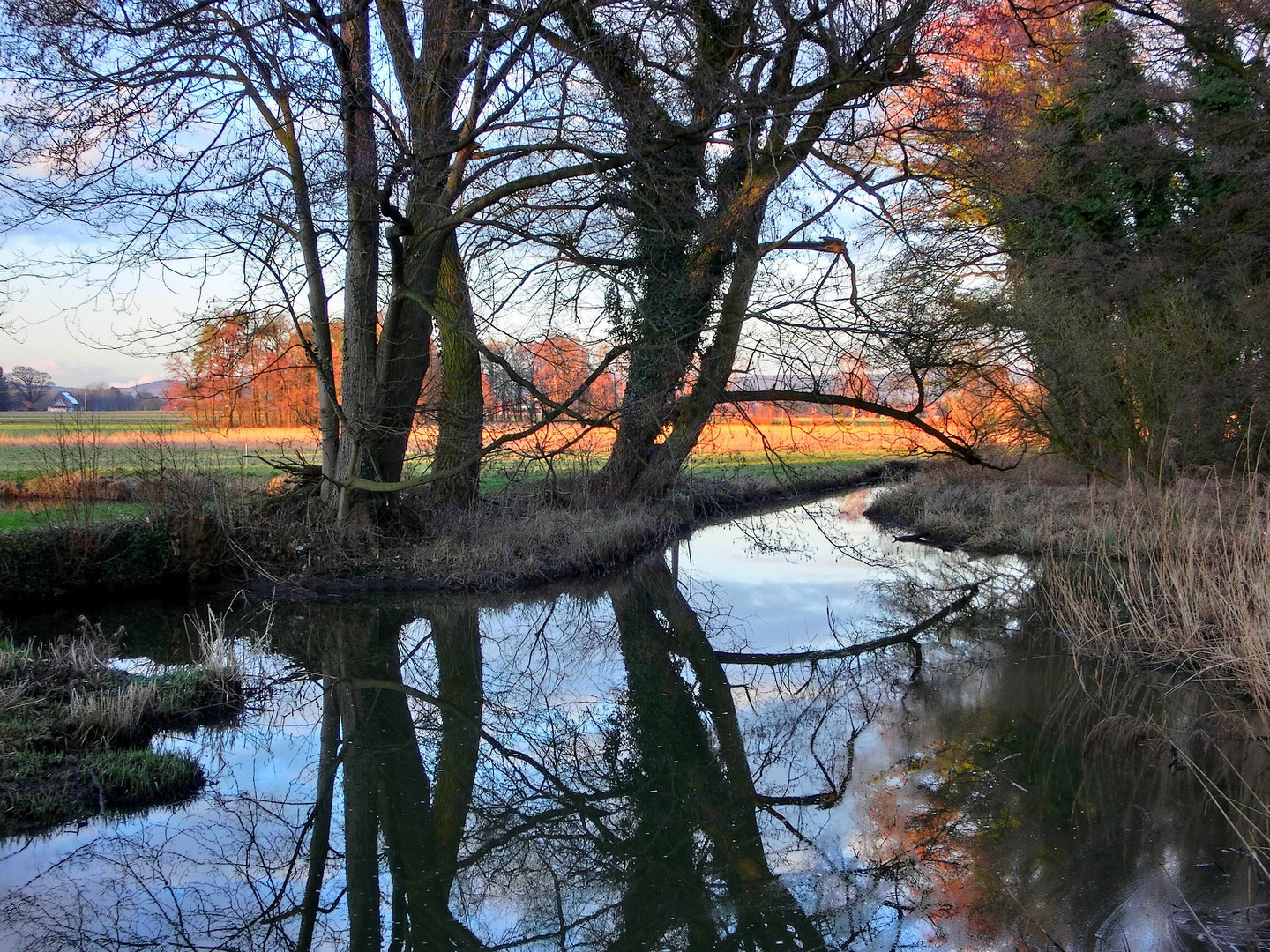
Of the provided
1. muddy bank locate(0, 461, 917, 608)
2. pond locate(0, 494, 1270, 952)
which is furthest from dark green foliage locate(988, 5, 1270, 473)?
muddy bank locate(0, 461, 917, 608)

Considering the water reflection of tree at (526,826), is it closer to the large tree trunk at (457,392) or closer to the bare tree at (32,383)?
the large tree trunk at (457,392)

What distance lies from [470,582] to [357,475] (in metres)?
1.81

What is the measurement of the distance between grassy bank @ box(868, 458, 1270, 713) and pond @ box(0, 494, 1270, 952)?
1.20 ft

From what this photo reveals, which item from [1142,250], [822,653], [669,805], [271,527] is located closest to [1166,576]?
[822,653]

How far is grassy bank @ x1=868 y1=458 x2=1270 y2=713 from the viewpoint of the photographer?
657 cm

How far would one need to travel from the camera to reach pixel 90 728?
5750 mm

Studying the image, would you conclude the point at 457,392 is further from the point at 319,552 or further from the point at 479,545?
the point at 319,552

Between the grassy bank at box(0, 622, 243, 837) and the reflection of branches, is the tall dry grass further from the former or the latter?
the grassy bank at box(0, 622, 243, 837)

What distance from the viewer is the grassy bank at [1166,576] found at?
6.57m

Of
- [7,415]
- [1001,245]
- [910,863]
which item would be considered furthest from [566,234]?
[7,415]

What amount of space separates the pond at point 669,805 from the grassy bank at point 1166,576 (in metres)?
0.37

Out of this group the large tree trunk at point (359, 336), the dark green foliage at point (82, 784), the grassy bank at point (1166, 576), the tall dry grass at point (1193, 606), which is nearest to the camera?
the dark green foliage at point (82, 784)

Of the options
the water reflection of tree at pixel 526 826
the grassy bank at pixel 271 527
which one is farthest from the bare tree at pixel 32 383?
the water reflection of tree at pixel 526 826

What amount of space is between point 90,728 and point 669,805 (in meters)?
3.41
